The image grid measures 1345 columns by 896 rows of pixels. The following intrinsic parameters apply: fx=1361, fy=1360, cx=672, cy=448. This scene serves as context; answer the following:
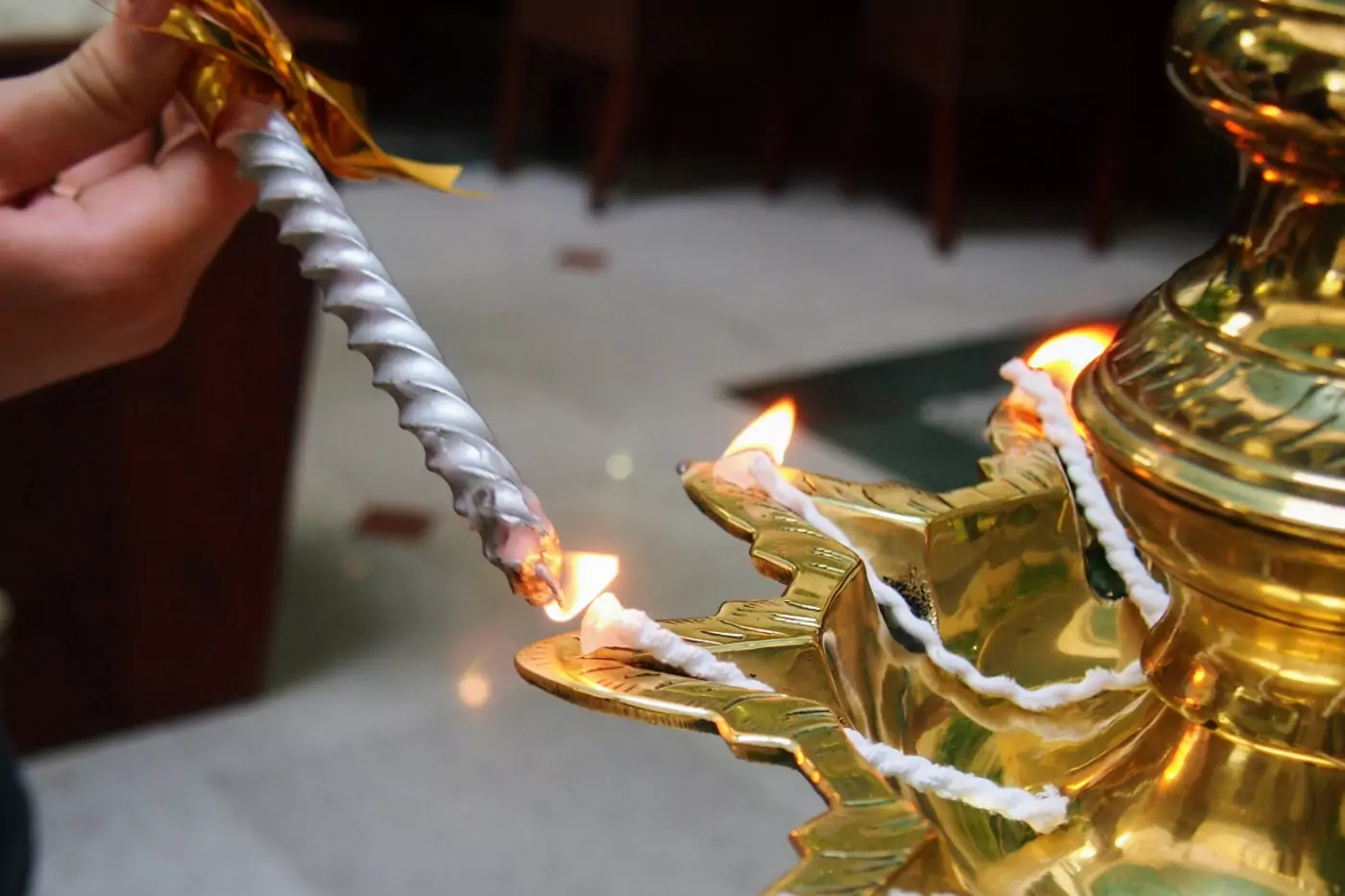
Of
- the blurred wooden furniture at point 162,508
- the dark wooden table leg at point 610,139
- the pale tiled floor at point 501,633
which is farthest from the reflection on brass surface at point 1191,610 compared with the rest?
the dark wooden table leg at point 610,139

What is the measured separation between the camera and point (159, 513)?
4.29 feet

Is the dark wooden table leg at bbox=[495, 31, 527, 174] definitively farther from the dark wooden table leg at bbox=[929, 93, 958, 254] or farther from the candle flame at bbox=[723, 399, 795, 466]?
the candle flame at bbox=[723, 399, 795, 466]

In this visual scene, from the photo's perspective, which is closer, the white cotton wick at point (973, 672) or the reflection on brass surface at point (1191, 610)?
the reflection on brass surface at point (1191, 610)

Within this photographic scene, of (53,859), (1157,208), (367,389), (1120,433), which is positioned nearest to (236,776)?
(53,859)

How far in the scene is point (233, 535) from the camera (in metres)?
1.37

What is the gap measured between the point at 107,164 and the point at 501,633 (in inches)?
38.3

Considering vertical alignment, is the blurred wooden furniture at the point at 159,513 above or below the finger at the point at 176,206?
below

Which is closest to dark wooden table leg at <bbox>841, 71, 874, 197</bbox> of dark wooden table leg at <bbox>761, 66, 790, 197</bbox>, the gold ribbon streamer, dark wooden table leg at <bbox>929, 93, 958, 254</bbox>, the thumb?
dark wooden table leg at <bbox>761, 66, 790, 197</bbox>

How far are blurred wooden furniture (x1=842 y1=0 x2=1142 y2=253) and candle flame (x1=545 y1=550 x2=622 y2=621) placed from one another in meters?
2.69

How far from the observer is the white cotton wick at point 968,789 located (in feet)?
0.96

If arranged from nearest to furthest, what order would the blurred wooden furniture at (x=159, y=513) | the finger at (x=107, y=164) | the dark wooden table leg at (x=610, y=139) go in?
the finger at (x=107, y=164), the blurred wooden furniture at (x=159, y=513), the dark wooden table leg at (x=610, y=139)

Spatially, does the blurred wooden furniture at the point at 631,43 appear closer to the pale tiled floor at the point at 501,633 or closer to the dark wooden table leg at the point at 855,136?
the dark wooden table leg at the point at 855,136

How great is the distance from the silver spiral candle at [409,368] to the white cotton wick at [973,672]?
0.11 metres

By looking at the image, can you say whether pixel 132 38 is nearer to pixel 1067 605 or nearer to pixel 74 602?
pixel 1067 605
